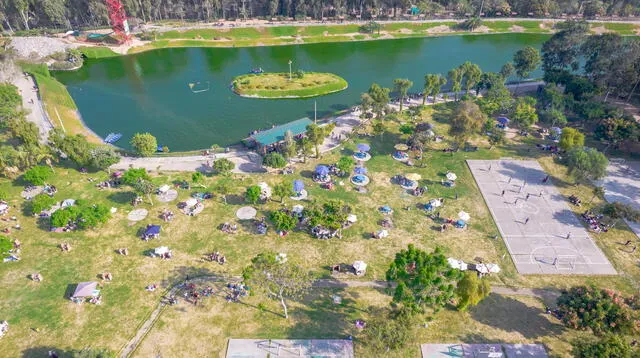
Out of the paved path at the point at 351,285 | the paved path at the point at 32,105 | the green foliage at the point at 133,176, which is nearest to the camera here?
the paved path at the point at 351,285

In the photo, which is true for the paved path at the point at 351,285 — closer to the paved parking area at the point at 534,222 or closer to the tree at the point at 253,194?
the paved parking area at the point at 534,222

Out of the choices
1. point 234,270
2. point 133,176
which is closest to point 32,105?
point 133,176

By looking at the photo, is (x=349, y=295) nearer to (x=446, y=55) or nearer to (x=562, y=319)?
(x=562, y=319)

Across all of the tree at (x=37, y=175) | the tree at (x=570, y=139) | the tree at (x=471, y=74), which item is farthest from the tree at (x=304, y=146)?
the tree at (x=570, y=139)

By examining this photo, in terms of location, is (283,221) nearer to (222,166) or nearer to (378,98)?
(222,166)

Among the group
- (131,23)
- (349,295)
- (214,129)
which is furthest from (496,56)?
(131,23)

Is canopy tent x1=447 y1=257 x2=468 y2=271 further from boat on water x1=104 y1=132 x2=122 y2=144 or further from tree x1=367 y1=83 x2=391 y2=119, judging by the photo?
boat on water x1=104 y1=132 x2=122 y2=144
